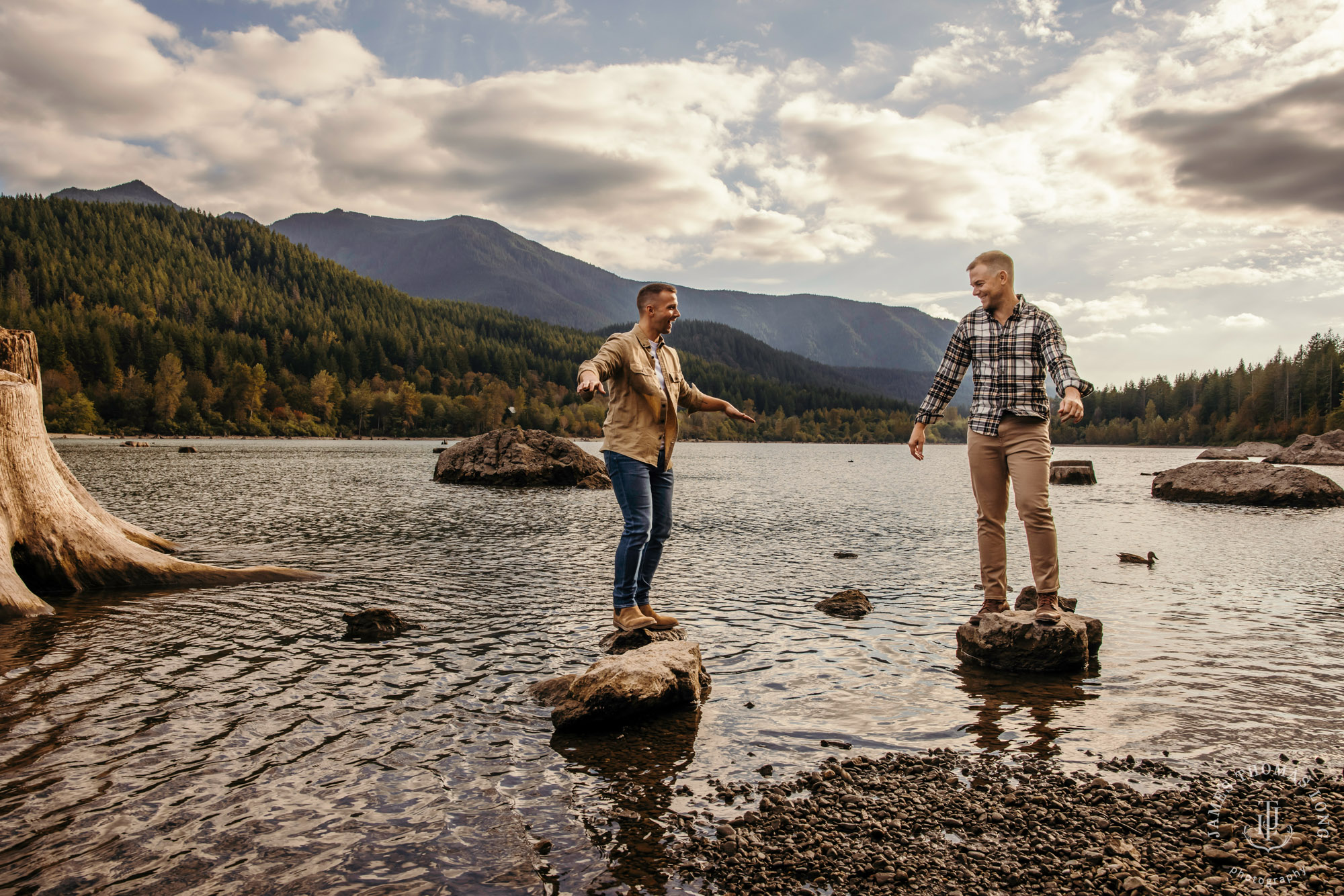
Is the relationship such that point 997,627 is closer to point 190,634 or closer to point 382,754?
point 382,754

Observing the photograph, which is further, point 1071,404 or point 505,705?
point 1071,404

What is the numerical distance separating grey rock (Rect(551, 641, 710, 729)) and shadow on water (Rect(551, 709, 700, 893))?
0.12m

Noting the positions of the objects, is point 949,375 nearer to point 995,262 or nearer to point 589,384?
point 995,262

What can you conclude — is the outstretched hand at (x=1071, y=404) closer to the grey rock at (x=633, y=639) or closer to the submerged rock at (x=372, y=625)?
the grey rock at (x=633, y=639)

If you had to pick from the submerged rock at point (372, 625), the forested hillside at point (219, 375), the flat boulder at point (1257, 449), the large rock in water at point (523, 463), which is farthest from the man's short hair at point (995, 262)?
the forested hillside at point (219, 375)

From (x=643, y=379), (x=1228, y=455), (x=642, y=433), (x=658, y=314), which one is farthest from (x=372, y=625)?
(x=1228, y=455)

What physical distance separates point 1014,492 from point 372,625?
289 inches

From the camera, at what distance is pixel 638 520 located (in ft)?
25.7

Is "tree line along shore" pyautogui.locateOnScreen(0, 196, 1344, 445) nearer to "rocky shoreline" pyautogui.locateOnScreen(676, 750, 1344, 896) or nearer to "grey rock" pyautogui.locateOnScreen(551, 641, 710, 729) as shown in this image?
"grey rock" pyautogui.locateOnScreen(551, 641, 710, 729)

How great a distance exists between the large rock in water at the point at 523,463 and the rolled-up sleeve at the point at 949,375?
28.1 metres

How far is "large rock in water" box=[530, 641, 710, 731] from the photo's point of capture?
5902 mm

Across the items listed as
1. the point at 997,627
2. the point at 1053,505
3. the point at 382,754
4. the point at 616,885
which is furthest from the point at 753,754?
the point at 1053,505

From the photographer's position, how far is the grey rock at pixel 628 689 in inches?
232

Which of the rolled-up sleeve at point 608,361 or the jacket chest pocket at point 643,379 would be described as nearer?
the rolled-up sleeve at point 608,361
